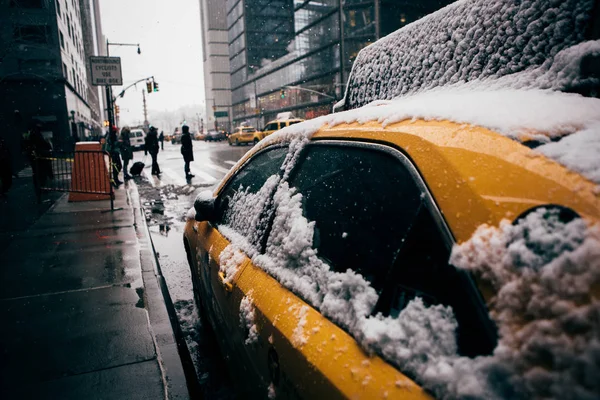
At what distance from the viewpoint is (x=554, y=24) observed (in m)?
1.61

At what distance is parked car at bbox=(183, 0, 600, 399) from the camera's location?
81 centimetres

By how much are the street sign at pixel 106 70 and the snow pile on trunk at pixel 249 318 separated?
1466 centimetres

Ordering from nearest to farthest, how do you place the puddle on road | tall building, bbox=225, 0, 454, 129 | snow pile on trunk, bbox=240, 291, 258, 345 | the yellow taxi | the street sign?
1. the yellow taxi
2. snow pile on trunk, bbox=240, 291, 258, 345
3. the puddle on road
4. the street sign
5. tall building, bbox=225, 0, 454, 129

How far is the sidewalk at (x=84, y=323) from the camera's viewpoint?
2564mm

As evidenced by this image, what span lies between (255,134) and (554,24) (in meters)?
37.5

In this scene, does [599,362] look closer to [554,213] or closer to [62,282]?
[554,213]

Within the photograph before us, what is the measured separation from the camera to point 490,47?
1.89 m

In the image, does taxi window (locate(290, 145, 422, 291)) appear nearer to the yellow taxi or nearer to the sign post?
the yellow taxi

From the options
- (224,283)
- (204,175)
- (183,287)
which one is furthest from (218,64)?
(224,283)

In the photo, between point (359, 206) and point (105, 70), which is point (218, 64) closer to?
point (105, 70)

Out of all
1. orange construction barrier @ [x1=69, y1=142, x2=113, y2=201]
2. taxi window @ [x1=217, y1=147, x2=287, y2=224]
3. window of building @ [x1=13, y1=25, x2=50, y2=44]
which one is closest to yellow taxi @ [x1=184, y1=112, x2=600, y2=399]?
taxi window @ [x1=217, y1=147, x2=287, y2=224]

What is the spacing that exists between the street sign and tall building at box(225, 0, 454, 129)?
47.8 feet

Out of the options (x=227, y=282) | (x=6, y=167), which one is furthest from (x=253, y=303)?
(x=6, y=167)

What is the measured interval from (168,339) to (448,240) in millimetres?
2843
